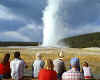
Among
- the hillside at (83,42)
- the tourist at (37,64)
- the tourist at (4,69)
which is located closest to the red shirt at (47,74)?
the tourist at (4,69)

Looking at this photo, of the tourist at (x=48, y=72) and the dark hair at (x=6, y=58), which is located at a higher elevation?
the dark hair at (x=6, y=58)

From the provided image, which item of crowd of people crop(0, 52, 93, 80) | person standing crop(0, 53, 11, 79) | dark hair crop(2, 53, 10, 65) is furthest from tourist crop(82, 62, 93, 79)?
dark hair crop(2, 53, 10, 65)

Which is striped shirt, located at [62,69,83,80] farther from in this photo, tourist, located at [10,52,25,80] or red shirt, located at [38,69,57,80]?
tourist, located at [10,52,25,80]

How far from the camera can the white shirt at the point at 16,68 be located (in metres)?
8.23

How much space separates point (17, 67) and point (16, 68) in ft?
0.17

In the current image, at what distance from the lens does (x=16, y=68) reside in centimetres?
827

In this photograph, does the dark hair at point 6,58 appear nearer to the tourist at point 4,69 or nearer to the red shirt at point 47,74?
the tourist at point 4,69

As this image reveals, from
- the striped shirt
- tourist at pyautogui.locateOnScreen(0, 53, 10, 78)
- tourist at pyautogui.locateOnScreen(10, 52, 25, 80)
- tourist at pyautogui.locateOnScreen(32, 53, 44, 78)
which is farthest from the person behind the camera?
tourist at pyautogui.locateOnScreen(32, 53, 44, 78)

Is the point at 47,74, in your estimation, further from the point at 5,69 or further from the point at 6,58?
the point at 5,69

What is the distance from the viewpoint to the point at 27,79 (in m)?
11.1

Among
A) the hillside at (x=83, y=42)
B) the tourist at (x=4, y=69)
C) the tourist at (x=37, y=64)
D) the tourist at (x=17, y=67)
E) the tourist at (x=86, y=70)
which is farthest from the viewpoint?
the hillside at (x=83, y=42)

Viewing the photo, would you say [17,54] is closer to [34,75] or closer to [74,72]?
[34,75]

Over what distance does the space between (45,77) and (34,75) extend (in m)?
3.39

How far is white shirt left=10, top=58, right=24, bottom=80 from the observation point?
823 cm
